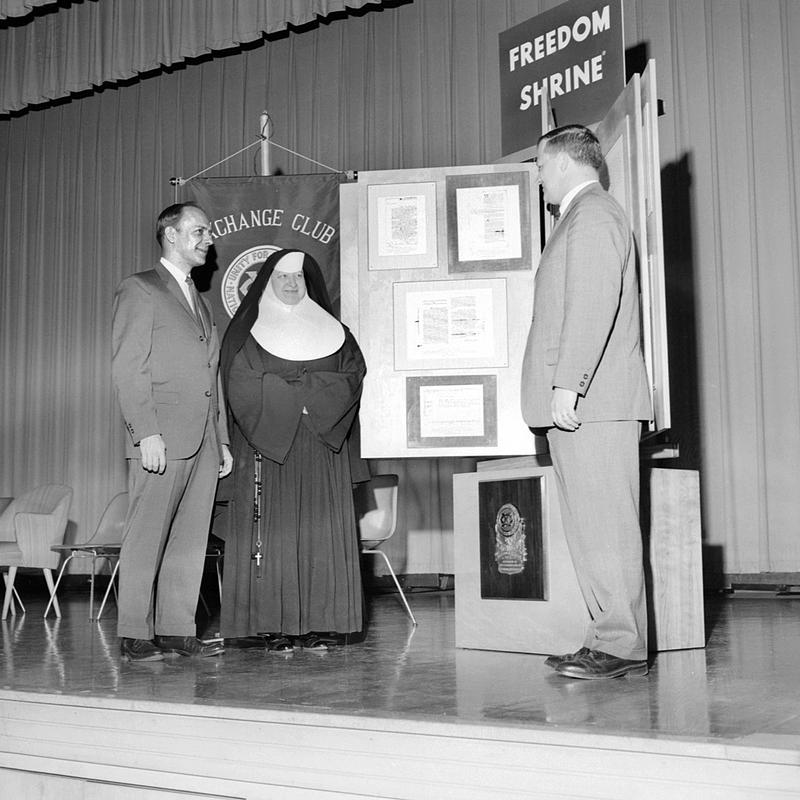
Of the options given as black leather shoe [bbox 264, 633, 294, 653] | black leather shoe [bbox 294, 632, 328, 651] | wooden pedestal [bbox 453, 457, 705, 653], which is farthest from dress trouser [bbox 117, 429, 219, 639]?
wooden pedestal [bbox 453, 457, 705, 653]

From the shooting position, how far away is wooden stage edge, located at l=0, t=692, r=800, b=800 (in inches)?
77.1

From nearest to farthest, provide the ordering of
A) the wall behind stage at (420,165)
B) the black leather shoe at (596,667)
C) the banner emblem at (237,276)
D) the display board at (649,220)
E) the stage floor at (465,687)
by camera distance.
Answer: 1. the stage floor at (465,687)
2. the black leather shoe at (596,667)
3. the display board at (649,220)
4. the banner emblem at (237,276)
5. the wall behind stage at (420,165)

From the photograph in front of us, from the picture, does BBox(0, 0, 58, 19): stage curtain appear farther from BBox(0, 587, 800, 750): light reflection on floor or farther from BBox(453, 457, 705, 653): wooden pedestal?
BBox(453, 457, 705, 653): wooden pedestal

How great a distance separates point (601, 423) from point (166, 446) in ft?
5.03

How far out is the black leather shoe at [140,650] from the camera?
3.42 meters

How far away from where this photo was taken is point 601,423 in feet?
9.45

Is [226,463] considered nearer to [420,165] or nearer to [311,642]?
[311,642]

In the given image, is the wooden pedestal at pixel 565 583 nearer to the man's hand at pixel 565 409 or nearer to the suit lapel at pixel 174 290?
the man's hand at pixel 565 409

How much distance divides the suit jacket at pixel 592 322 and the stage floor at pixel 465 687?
76cm

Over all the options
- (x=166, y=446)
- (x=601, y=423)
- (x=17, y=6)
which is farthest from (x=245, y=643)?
(x=17, y=6)

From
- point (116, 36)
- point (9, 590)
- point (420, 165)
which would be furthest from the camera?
point (116, 36)

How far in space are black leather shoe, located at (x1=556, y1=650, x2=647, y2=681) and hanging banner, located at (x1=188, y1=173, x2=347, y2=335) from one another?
9.05 feet

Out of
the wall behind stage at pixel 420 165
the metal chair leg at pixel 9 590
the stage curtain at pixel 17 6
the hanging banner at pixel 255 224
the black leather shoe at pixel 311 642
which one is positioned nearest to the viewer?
the black leather shoe at pixel 311 642

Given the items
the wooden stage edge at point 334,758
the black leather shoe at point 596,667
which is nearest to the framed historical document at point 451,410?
the black leather shoe at point 596,667
